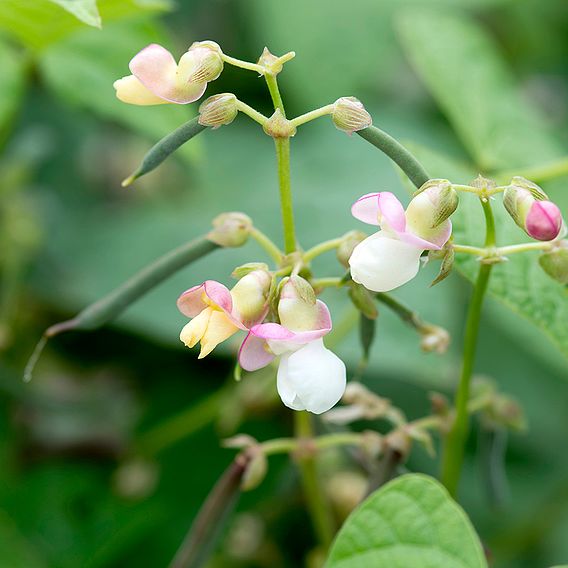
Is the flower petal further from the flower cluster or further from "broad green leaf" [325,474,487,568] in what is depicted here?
"broad green leaf" [325,474,487,568]

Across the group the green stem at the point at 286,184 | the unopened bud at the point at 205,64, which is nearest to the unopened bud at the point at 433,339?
the green stem at the point at 286,184

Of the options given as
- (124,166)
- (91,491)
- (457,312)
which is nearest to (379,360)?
(457,312)

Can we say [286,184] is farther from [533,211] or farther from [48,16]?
[48,16]

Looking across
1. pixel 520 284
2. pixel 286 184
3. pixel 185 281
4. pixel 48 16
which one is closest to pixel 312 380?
pixel 286 184

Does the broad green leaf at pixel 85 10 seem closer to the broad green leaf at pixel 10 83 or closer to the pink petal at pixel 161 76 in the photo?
the pink petal at pixel 161 76

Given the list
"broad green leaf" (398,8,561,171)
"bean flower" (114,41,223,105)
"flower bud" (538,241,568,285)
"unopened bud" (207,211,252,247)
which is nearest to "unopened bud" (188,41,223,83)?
"bean flower" (114,41,223,105)

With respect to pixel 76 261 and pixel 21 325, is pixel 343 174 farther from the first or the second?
pixel 21 325
